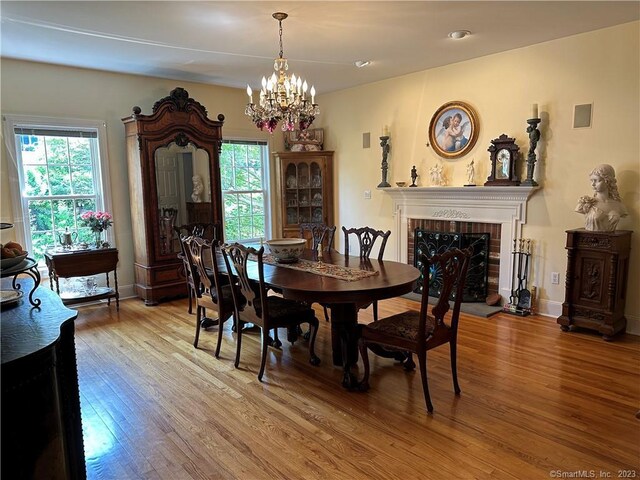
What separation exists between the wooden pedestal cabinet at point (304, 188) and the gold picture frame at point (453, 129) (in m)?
1.71

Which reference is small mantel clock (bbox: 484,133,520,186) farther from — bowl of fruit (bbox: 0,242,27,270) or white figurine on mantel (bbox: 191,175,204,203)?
bowl of fruit (bbox: 0,242,27,270)

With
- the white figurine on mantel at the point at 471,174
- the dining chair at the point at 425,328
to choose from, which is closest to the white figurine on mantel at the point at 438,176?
the white figurine on mantel at the point at 471,174

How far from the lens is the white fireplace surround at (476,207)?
446cm

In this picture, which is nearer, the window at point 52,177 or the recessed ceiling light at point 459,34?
the recessed ceiling light at point 459,34

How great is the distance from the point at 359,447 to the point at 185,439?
0.94 meters

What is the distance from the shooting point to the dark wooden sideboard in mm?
1307

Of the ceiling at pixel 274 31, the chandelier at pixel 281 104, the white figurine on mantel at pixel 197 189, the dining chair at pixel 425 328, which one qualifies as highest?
the ceiling at pixel 274 31

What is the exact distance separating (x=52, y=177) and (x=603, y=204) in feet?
17.8

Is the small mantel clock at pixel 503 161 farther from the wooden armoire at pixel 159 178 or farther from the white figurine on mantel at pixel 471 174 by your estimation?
the wooden armoire at pixel 159 178

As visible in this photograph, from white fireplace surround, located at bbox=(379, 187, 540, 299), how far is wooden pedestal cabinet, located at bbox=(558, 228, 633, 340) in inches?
27.1

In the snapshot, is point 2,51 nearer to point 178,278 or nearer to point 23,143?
point 23,143

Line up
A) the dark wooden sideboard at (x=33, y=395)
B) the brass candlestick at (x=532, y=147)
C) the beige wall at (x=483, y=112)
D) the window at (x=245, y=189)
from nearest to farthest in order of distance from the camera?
the dark wooden sideboard at (x=33, y=395) → the beige wall at (x=483, y=112) → the brass candlestick at (x=532, y=147) → the window at (x=245, y=189)

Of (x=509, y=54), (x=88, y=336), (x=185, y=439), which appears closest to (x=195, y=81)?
(x=88, y=336)

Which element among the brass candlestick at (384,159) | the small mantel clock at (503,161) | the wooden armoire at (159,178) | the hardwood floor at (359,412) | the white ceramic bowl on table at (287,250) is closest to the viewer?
the hardwood floor at (359,412)
